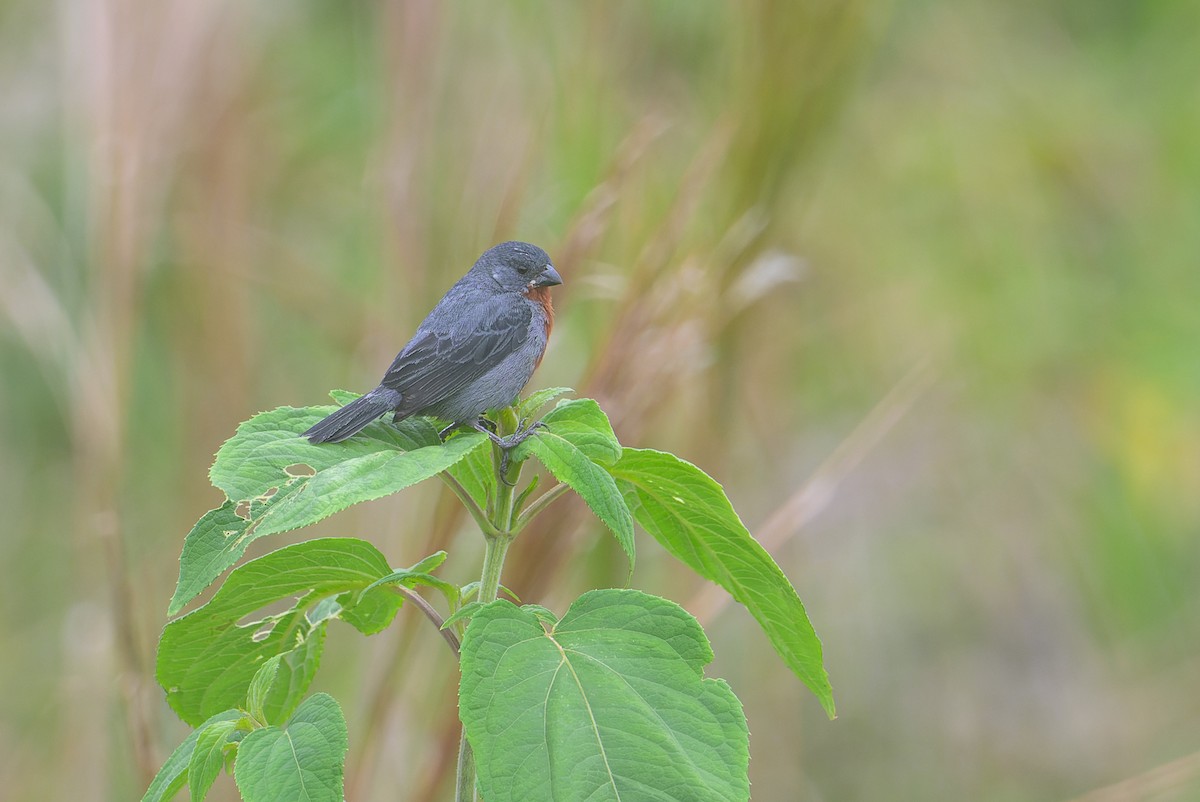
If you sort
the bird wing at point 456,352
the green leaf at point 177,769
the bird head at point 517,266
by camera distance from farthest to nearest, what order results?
the bird head at point 517,266 → the bird wing at point 456,352 → the green leaf at point 177,769

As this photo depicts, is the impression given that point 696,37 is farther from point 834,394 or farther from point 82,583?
point 82,583

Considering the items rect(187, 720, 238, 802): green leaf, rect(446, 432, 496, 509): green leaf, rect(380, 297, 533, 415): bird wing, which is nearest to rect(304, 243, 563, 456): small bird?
rect(380, 297, 533, 415): bird wing

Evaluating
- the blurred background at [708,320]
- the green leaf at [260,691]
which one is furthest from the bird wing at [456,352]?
the green leaf at [260,691]

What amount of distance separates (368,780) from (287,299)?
6.24 feet

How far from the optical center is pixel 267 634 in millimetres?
1634

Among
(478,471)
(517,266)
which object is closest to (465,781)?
(478,471)

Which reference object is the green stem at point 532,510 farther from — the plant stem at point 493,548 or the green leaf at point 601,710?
the green leaf at point 601,710

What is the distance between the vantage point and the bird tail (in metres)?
1.53

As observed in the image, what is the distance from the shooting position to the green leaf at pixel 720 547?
1.49 metres

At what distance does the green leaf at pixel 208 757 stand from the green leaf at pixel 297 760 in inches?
2.0

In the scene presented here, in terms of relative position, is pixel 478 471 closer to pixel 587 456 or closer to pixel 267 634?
pixel 587 456

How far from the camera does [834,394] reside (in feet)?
16.3

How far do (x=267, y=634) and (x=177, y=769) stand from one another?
27cm

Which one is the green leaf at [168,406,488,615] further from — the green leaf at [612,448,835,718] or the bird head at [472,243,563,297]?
the bird head at [472,243,563,297]
